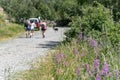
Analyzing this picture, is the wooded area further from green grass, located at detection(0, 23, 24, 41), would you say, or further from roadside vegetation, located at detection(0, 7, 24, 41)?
green grass, located at detection(0, 23, 24, 41)

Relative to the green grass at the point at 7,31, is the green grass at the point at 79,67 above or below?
above

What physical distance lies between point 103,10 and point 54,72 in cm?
1356

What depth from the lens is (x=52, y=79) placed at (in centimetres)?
847

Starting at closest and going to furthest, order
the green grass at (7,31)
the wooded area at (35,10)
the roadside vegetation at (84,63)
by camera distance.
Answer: the roadside vegetation at (84,63)
the green grass at (7,31)
the wooded area at (35,10)

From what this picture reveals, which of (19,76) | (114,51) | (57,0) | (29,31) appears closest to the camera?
(114,51)

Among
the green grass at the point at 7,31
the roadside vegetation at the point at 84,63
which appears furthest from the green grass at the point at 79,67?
the green grass at the point at 7,31

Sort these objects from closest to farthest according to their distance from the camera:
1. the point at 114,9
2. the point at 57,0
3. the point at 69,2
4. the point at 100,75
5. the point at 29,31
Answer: the point at 100,75 → the point at 114,9 → the point at 29,31 → the point at 69,2 → the point at 57,0

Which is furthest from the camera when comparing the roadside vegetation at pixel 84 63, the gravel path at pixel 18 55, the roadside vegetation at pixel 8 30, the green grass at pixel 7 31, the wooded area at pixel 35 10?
the wooded area at pixel 35 10

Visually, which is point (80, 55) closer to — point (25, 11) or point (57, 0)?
point (25, 11)

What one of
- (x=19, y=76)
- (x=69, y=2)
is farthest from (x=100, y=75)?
(x=69, y=2)

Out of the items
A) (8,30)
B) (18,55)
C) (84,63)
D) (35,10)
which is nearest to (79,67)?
(84,63)

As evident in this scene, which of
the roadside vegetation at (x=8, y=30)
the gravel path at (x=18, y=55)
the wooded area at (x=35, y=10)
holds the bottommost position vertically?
the wooded area at (x=35, y=10)

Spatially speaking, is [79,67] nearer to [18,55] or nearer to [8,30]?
[18,55]

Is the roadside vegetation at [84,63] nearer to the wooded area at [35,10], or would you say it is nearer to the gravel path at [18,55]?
the gravel path at [18,55]
